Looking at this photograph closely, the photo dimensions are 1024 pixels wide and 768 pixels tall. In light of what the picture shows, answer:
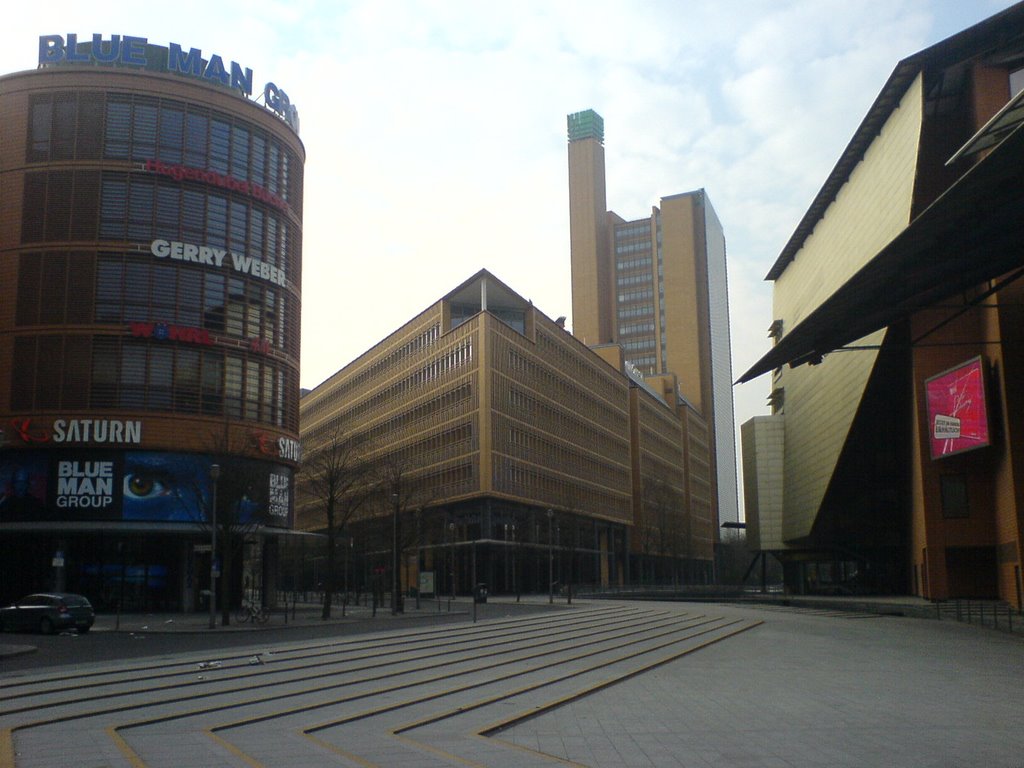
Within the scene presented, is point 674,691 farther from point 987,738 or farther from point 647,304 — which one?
point 647,304

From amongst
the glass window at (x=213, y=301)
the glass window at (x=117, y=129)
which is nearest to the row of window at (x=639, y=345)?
the glass window at (x=213, y=301)

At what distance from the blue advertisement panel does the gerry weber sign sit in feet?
68.8

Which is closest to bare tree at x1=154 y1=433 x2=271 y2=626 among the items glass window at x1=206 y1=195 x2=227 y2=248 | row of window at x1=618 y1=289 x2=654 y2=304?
glass window at x1=206 y1=195 x2=227 y2=248

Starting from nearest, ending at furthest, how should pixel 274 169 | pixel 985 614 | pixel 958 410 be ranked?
pixel 985 614
pixel 958 410
pixel 274 169

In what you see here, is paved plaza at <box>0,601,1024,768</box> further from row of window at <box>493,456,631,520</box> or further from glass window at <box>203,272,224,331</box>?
row of window at <box>493,456,631,520</box>

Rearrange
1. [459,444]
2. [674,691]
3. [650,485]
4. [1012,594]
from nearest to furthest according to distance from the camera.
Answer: [674,691]
[1012,594]
[459,444]
[650,485]

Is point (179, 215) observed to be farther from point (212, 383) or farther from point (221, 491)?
point (221, 491)

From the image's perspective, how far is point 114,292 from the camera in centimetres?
5459

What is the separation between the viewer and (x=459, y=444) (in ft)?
303

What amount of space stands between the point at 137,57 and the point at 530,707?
51.2 m

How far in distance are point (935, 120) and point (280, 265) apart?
3589 cm

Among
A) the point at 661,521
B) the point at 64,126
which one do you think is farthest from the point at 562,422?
the point at 64,126

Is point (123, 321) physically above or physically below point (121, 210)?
below

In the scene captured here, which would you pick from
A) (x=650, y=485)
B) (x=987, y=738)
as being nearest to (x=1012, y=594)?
→ (x=987, y=738)
